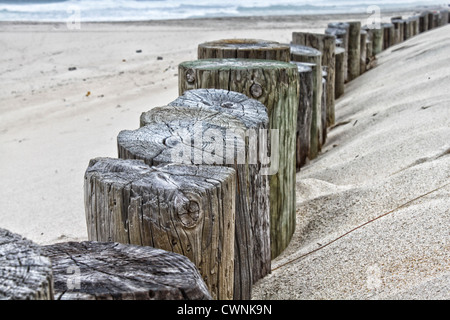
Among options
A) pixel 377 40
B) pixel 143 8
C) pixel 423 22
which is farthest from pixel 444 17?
pixel 143 8

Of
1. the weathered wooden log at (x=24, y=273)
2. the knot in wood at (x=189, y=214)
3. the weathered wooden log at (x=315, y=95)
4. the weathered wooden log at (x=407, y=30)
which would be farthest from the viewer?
the weathered wooden log at (x=407, y=30)

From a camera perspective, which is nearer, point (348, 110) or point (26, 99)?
point (348, 110)

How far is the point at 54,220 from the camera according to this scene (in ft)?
13.2

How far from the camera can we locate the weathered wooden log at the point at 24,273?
1.02 metres

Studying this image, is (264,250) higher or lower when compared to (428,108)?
lower

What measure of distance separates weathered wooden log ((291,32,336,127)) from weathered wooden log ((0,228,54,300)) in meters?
4.82

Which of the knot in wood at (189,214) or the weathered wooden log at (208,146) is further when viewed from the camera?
the weathered wooden log at (208,146)

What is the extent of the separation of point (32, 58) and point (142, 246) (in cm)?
1265

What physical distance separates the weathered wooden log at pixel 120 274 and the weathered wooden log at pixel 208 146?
16.0 inches

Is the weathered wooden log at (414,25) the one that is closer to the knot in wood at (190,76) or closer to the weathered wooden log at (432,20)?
the weathered wooden log at (432,20)

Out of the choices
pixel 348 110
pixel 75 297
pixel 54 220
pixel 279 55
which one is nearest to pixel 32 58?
pixel 348 110

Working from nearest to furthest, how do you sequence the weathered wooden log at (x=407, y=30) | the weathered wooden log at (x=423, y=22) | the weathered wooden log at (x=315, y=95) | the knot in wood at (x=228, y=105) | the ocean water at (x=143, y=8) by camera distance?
the knot in wood at (x=228, y=105) → the weathered wooden log at (x=315, y=95) → the weathered wooden log at (x=407, y=30) → the weathered wooden log at (x=423, y=22) → the ocean water at (x=143, y=8)

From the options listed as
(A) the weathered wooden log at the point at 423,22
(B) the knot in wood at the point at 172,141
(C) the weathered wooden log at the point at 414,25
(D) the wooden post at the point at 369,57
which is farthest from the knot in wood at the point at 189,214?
(A) the weathered wooden log at the point at 423,22

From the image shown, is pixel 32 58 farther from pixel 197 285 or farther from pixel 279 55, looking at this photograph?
pixel 197 285
